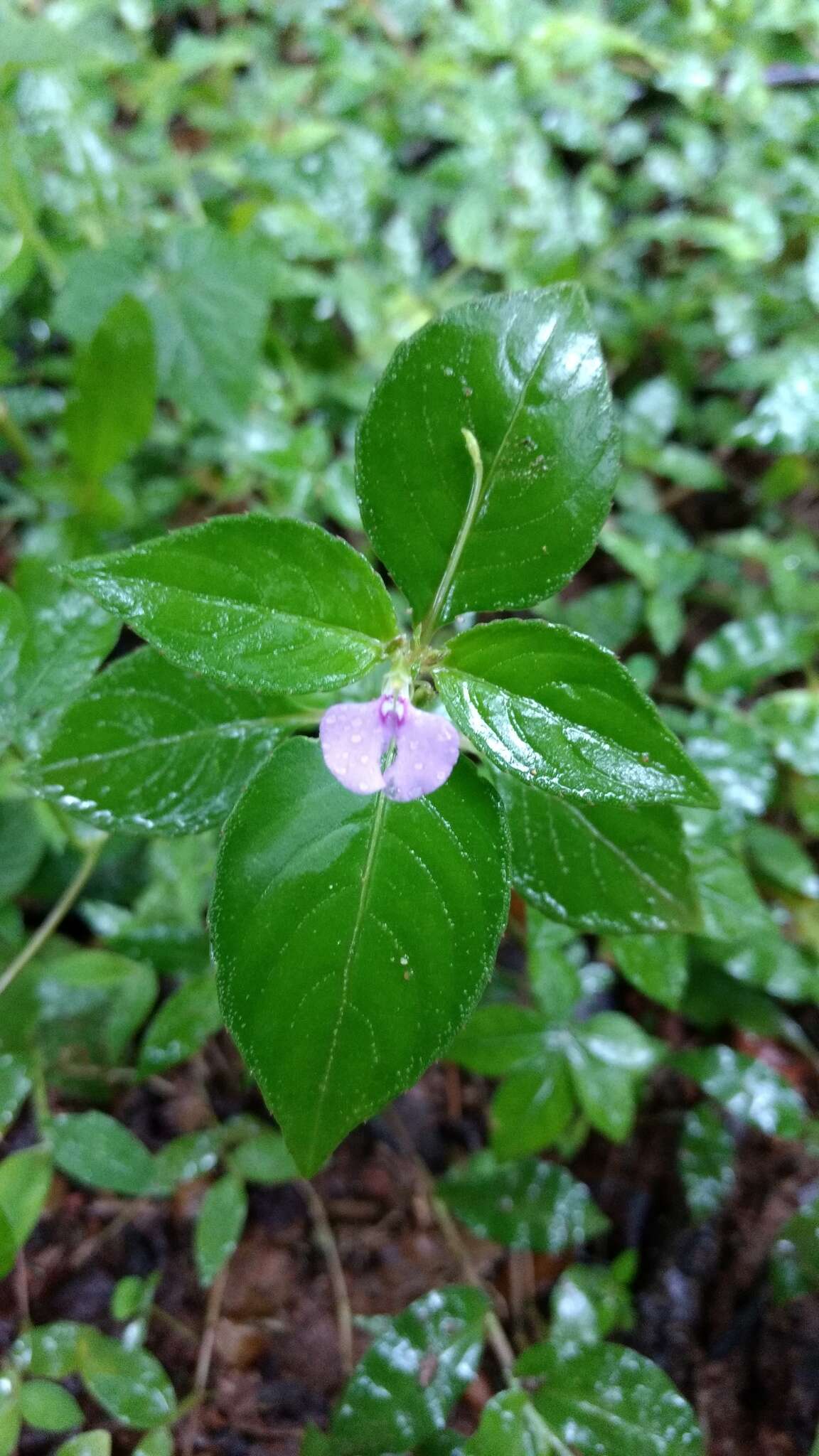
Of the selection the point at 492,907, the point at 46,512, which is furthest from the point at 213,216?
the point at 492,907

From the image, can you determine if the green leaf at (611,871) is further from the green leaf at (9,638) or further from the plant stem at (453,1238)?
the plant stem at (453,1238)

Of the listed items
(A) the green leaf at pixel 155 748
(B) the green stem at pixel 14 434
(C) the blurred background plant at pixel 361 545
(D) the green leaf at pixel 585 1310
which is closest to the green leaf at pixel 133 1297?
(C) the blurred background plant at pixel 361 545

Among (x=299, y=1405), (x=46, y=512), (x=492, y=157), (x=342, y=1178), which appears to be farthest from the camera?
(x=492, y=157)

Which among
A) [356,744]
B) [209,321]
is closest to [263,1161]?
[356,744]

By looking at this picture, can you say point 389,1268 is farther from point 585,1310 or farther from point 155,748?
point 155,748

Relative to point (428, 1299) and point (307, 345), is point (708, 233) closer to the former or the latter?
point (307, 345)

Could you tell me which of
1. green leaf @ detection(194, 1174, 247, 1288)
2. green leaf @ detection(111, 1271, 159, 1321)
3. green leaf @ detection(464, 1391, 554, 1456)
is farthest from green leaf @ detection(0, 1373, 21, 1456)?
green leaf @ detection(464, 1391, 554, 1456)
